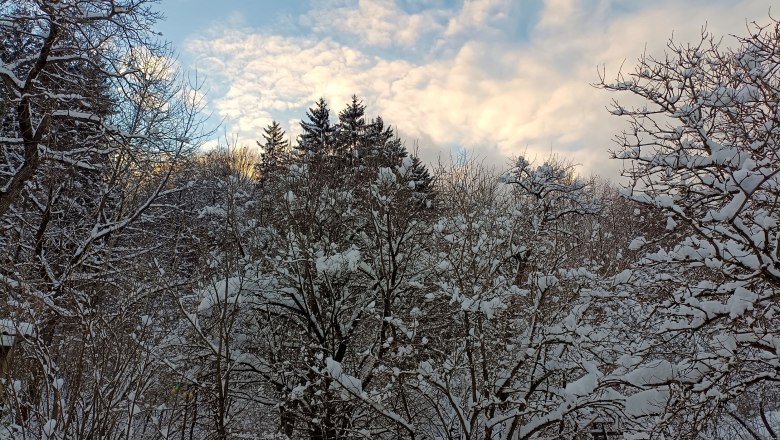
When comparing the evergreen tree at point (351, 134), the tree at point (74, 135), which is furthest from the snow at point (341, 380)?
the evergreen tree at point (351, 134)

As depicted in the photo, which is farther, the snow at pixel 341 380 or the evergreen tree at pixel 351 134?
the evergreen tree at pixel 351 134

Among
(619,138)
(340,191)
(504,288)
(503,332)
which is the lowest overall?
(503,332)

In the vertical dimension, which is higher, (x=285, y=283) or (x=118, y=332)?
(x=285, y=283)

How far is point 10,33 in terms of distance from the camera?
22.1 ft

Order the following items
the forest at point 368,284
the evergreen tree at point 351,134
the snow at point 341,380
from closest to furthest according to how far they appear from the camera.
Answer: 1. the forest at point 368,284
2. the snow at point 341,380
3. the evergreen tree at point 351,134

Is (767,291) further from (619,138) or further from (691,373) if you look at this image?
(619,138)

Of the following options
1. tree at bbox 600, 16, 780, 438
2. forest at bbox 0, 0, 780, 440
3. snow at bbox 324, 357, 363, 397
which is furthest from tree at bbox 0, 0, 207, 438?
tree at bbox 600, 16, 780, 438

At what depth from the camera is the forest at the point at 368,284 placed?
4.37 m

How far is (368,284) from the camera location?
9.70m

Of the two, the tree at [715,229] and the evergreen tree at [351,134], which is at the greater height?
the evergreen tree at [351,134]

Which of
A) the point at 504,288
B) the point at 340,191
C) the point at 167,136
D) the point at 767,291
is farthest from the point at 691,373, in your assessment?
the point at 167,136

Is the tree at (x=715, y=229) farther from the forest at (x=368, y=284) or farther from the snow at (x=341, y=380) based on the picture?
the snow at (x=341, y=380)

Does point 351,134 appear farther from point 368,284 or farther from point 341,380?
point 341,380

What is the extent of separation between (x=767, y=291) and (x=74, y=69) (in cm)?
1169
